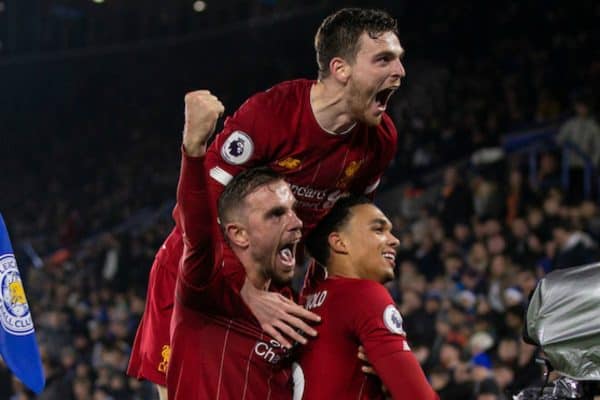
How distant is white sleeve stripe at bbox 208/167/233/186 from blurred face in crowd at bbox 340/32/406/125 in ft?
1.35

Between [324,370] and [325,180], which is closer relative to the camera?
[324,370]

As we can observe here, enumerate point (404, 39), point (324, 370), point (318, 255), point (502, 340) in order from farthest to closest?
point (404, 39)
point (502, 340)
point (318, 255)
point (324, 370)

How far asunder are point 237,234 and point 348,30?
74 centimetres

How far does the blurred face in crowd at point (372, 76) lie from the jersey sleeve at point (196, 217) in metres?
0.71

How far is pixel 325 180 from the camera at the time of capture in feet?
10.0

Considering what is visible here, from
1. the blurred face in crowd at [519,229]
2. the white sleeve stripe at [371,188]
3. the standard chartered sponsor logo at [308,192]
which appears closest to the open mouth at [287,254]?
the standard chartered sponsor logo at [308,192]

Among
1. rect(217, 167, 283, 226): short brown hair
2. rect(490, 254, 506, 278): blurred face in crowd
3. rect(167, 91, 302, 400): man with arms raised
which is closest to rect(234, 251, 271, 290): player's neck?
rect(167, 91, 302, 400): man with arms raised

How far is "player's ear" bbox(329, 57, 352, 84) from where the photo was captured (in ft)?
9.79

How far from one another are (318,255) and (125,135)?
15.6 meters

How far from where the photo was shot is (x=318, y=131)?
302cm

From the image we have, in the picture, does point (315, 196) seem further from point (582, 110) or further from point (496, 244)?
point (582, 110)

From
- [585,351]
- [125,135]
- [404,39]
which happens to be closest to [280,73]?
[404,39]

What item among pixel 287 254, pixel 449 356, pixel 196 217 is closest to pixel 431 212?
pixel 449 356

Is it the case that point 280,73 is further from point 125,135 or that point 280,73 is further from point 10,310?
point 10,310
